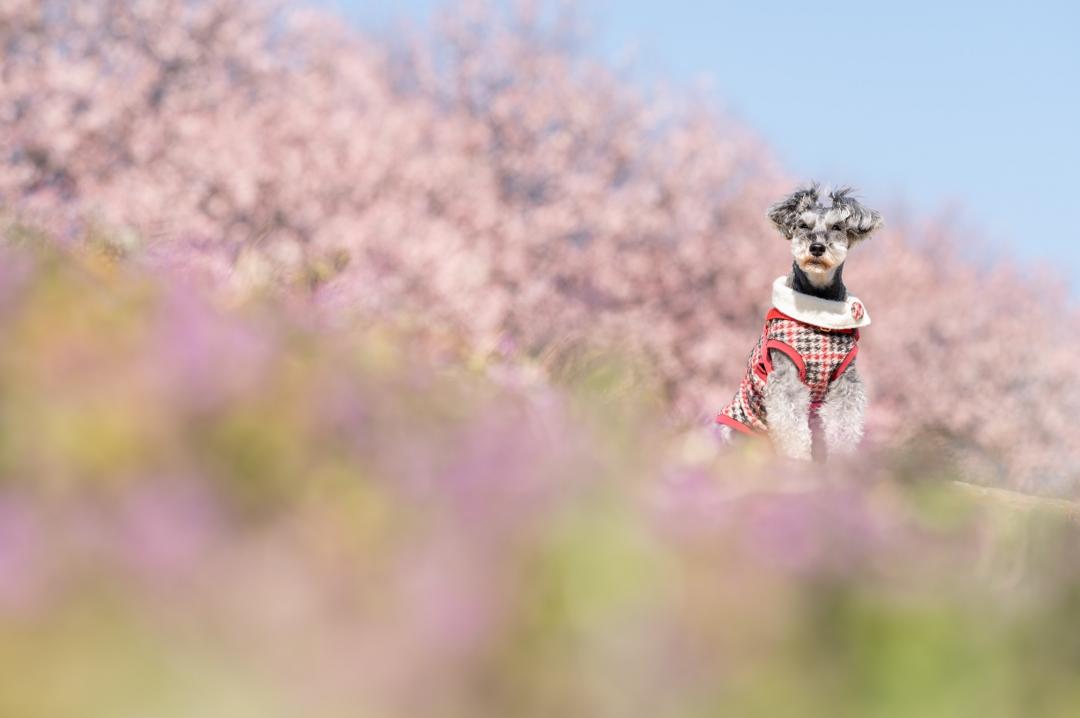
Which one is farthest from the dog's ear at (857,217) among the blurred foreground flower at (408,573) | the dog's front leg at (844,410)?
the blurred foreground flower at (408,573)

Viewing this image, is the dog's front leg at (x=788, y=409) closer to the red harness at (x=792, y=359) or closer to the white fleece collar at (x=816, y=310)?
the red harness at (x=792, y=359)

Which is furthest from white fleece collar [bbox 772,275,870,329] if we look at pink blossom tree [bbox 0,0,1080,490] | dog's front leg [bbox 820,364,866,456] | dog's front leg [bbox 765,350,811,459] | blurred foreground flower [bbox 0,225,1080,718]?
pink blossom tree [bbox 0,0,1080,490]

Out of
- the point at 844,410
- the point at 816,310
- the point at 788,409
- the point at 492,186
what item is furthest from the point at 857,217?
the point at 492,186

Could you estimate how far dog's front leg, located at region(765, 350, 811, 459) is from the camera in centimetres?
635

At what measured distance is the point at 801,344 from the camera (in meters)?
6.45

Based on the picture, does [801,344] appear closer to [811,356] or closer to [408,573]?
[811,356]

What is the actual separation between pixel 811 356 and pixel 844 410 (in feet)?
1.82

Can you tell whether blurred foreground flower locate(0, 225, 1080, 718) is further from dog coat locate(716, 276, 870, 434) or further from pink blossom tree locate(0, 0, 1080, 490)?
pink blossom tree locate(0, 0, 1080, 490)

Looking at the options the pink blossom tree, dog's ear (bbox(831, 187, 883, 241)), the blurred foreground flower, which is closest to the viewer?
→ the blurred foreground flower

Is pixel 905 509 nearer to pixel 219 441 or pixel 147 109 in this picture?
pixel 219 441

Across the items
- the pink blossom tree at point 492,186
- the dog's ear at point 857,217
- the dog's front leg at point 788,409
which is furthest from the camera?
the pink blossom tree at point 492,186

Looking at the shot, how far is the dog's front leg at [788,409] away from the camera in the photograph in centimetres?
635

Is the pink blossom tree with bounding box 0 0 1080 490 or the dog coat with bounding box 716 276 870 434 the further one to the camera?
the pink blossom tree with bounding box 0 0 1080 490

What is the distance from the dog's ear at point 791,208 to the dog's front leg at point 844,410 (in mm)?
988
